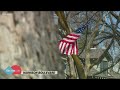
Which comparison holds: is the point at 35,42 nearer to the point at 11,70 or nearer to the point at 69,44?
the point at 11,70

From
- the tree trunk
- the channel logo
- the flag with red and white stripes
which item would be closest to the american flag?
the flag with red and white stripes

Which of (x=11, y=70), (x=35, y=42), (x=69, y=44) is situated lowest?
(x=69, y=44)

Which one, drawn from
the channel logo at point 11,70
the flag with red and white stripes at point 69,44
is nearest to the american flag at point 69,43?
the flag with red and white stripes at point 69,44

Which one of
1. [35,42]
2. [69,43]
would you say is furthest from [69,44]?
[35,42]

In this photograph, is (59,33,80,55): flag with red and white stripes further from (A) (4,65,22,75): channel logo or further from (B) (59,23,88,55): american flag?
(A) (4,65,22,75): channel logo

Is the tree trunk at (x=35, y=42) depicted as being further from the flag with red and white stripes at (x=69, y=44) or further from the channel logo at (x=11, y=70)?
the flag with red and white stripes at (x=69, y=44)

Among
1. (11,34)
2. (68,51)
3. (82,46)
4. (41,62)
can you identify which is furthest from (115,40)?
(41,62)

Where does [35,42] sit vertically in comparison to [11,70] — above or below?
above

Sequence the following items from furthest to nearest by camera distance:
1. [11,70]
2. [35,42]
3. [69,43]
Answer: [69,43] < [11,70] < [35,42]

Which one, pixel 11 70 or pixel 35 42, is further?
pixel 11 70
